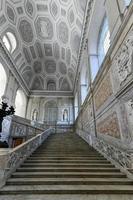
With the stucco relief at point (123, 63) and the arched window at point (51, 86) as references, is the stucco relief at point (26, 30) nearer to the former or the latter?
the arched window at point (51, 86)

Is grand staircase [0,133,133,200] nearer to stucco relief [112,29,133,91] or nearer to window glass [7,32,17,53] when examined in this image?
stucco relief [112,29,133,91]

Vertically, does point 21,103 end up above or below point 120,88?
above

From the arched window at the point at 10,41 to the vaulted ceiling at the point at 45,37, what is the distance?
1.22 feet

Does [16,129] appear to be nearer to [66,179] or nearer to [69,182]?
[66,179]

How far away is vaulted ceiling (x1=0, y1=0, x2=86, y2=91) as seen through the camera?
37.6 feet

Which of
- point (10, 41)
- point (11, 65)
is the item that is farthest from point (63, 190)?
point (10, 41)

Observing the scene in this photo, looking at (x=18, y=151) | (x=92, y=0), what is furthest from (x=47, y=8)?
(x=18, y=151)

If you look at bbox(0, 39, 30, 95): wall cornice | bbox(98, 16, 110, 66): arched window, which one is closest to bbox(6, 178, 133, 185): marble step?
bbox(98, 16, 110, 66): arched window

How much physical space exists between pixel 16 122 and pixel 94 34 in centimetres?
905

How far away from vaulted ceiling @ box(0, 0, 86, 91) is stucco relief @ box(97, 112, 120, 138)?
29.1ft

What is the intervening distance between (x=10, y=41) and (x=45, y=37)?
3.97 metres

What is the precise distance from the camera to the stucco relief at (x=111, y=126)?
4.36 metres

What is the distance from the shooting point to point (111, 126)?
480cm

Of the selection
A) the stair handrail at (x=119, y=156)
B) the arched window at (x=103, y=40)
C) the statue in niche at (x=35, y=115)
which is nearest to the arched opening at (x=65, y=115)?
the statue in niche at (x=35, y=115)
